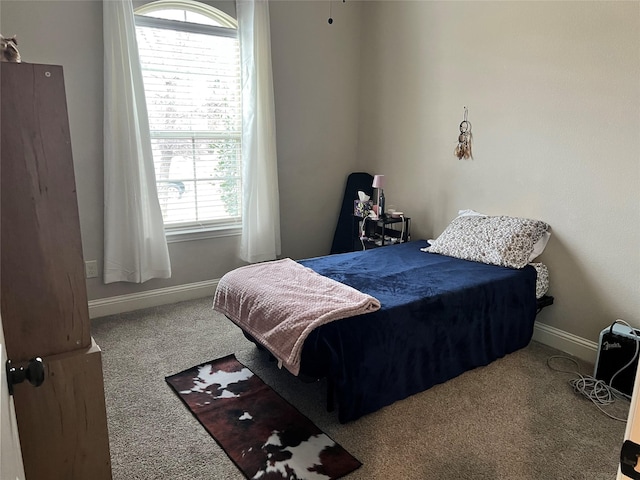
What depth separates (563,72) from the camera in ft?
9.13

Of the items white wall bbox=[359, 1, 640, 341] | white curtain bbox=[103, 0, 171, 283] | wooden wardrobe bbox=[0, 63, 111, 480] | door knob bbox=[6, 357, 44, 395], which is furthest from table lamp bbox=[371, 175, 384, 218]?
door knob bbox=[6, 357, 44, 395]

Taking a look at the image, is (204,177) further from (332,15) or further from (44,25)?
(332,15)

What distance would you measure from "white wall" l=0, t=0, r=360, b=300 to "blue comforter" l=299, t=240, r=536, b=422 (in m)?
1.23

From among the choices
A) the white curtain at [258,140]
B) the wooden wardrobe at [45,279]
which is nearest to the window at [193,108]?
the white curtain at [258,140]

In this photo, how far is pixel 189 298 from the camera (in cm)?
371

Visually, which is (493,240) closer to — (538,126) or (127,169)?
(538,126)

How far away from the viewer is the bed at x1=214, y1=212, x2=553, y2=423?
2086mm

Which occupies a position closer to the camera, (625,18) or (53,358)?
(53,358)

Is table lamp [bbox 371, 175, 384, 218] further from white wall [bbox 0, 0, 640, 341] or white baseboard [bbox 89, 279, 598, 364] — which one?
Result: white baseboard [bbox 89, 279, 598, 364]

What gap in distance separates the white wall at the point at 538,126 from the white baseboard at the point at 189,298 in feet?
0.20

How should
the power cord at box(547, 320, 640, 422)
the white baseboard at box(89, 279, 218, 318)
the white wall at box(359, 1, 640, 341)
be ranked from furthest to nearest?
the white baseboard at box(89, 279, 218, 318) → the white wall at box(359, 1, 640, 341) → the power cord at box(547, 320, 640, 422)

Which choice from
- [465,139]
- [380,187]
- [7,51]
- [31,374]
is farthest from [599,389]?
[7,51]

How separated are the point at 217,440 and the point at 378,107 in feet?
10.2

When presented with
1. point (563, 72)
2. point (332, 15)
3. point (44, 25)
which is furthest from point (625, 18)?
point (44, 25)
